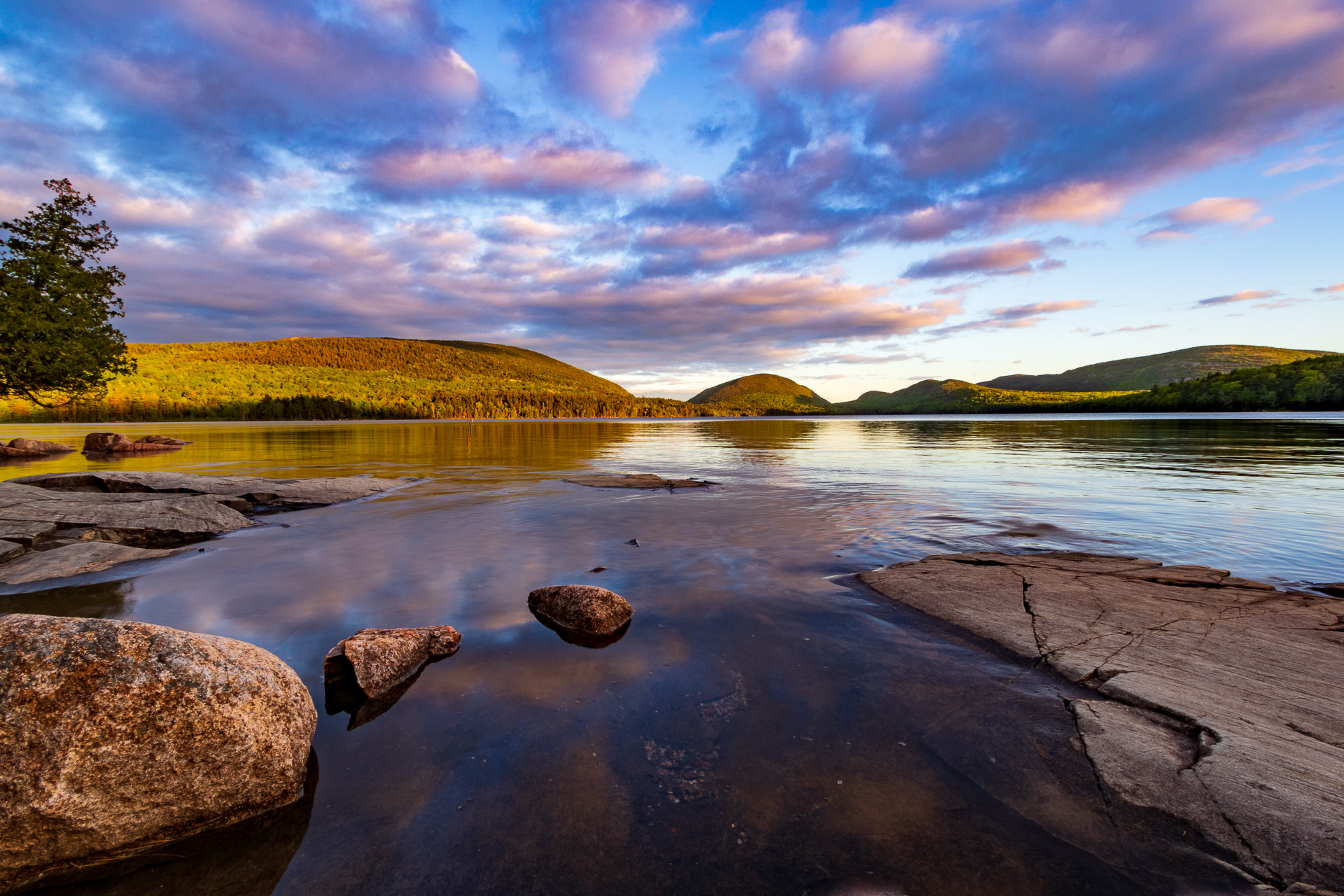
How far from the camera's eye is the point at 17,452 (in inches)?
1405

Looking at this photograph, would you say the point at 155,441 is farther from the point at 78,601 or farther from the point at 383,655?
the point at 383,655

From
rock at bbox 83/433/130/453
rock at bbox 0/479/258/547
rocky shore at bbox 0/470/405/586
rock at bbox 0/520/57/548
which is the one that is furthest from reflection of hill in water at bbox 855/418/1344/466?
A: rock at bbox 83/433/130/453

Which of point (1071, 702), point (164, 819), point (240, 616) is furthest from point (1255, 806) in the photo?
point (240, 616)

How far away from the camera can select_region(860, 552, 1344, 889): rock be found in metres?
3.69

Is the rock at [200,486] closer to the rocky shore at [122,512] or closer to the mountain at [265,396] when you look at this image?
the rocky shore at [122,512]

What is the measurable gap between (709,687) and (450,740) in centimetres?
268

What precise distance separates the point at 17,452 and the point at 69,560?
138ft

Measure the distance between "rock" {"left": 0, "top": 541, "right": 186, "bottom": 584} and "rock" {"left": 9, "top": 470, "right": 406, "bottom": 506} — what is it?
672 centimetres

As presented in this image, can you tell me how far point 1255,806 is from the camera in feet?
12.3

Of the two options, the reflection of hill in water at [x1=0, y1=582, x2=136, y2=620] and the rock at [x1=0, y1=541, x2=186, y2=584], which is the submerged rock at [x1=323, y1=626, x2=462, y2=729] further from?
the rock at [x1=0, y1=541, x2=186, y2=584]

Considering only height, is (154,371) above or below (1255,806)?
above

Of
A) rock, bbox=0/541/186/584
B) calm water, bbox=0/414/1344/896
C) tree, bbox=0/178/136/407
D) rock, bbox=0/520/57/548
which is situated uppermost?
tree, bbox=0/178/136/407

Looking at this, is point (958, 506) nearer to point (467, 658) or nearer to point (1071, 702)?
point (1071, 702)

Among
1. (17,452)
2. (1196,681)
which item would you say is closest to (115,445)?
(17,452)
